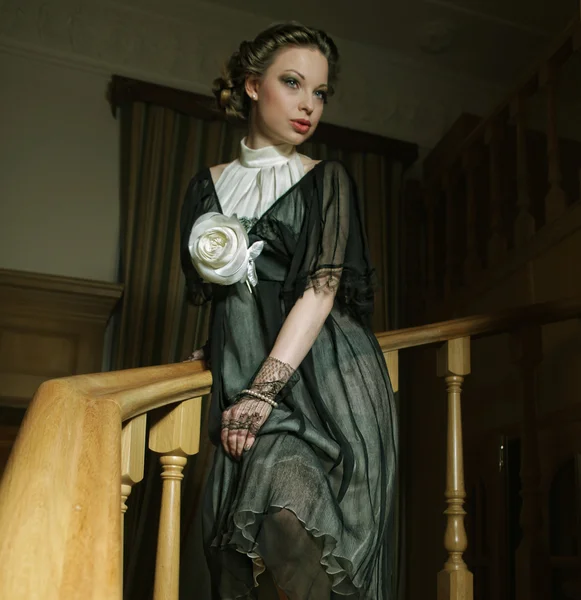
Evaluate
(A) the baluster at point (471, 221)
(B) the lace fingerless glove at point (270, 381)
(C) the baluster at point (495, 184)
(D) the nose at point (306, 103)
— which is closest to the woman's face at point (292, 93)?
(D) the nose at point (306, 103)

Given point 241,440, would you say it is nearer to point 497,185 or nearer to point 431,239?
point 497,185

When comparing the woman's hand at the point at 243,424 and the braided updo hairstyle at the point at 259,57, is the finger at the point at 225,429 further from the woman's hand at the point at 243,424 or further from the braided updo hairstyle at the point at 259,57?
the braided updo hairstyle at the point at 259,57

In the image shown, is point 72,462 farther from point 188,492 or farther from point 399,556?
point 399,556

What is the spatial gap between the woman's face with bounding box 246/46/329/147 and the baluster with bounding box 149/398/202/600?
65cm

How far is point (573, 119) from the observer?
5375 mm

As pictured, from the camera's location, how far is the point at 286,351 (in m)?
1.66

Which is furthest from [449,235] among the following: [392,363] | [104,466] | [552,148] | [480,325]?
[104,466]

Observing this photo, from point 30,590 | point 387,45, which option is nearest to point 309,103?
point 30,590

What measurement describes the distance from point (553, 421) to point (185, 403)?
1.88m

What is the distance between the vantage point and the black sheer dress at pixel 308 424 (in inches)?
59.8

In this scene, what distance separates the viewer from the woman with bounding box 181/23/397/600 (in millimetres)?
Result: 1535

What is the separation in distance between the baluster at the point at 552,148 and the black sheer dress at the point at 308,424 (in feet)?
5.44

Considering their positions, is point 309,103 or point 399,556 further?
point 399,556

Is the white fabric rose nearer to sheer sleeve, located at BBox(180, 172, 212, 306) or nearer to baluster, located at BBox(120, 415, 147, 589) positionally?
sheer sleeve, located at BBox(180, 172, 212, 306)
